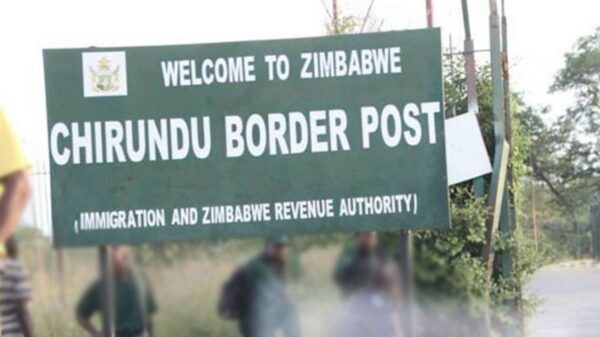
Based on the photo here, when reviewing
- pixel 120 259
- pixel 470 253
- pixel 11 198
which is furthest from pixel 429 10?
pixel 11 198

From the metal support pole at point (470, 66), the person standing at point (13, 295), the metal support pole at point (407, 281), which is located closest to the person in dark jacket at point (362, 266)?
the metal support pole at point (407, 281)

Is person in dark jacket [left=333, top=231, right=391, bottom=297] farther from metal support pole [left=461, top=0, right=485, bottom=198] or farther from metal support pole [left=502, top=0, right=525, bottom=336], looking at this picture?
metal support pole [left=461, top=0, right=485, bottom=198]

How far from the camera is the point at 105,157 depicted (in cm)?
765

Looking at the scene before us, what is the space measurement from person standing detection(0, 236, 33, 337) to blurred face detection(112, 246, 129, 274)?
1509 millimetres

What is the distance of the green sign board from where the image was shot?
25.1 feet

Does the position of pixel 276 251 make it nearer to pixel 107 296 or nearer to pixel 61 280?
pixel 107 296

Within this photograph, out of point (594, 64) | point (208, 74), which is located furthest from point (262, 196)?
point (594, 64)

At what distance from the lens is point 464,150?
8.95m

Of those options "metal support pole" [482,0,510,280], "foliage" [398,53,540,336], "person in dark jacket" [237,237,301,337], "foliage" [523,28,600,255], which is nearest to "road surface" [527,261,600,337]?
"foliage" [398,53,540,336]

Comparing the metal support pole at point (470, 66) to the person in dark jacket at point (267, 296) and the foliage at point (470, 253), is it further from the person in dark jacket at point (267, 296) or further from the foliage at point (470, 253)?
the person in dark jacket at point (267, 296)

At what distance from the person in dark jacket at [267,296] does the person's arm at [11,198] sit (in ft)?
11.1

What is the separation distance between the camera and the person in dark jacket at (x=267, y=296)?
727cm

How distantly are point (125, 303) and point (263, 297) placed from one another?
0.86m

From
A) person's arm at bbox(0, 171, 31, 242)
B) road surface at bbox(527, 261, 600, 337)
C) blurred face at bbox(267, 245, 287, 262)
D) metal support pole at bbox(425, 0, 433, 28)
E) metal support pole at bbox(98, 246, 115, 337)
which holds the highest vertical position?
metal support pole at bbox(425, 0, 433, 28)
